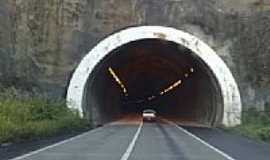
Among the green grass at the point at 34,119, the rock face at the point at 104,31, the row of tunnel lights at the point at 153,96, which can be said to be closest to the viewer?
the green grass at the point at 34,119

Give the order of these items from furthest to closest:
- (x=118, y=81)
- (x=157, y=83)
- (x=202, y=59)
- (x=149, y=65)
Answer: (x=157, y=83)
(x=149, y=65)
(x=118, y=81)
(x=202, y=59)

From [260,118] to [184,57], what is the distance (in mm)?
10080

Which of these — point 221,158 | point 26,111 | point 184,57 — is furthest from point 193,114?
point 221,158

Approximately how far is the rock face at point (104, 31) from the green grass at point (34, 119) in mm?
3094

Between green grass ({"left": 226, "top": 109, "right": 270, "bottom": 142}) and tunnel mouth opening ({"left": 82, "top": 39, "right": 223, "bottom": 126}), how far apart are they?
1925 mm

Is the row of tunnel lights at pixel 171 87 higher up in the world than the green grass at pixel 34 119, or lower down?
higher up

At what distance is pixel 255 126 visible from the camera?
1475 inches

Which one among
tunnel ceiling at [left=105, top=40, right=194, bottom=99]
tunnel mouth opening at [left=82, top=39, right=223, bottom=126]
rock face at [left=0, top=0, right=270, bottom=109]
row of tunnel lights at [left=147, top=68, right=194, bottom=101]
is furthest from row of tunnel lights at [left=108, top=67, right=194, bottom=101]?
rock face at [left=0, top=0, right=270, bottom=109]

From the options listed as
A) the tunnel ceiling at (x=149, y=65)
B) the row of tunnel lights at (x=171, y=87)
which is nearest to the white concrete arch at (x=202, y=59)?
the tunnel ceiling at (x=149, y=65)

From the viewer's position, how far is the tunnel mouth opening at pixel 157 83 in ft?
144

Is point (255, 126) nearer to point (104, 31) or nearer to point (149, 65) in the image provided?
point (104, 31)

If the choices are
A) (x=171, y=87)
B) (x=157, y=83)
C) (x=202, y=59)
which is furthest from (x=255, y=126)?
(x=157, y=83)

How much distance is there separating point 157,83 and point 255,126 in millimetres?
45125

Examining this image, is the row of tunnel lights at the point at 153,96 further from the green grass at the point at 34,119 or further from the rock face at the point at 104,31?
the green grass at the point at 34,119
